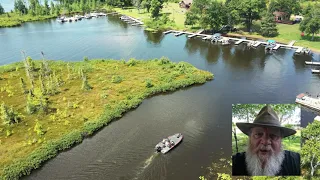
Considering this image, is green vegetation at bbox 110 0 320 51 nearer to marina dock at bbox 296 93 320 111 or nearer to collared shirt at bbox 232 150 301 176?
marina dock at bbox 296 93 320 111

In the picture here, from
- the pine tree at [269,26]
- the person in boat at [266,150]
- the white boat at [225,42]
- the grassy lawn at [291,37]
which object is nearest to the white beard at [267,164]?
the person in boat at [266,150]

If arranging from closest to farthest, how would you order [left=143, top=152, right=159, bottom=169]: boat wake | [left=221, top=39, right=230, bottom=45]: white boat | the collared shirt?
the collared shirt → [left=143, top=152, right=159, bottom=169]: boat wake → [left=221, top=39, right=230, bottom=45]: white boat

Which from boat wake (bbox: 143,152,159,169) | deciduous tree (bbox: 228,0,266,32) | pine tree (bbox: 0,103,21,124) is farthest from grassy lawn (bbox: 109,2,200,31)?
boat wake (bbox: 143,152,159,169)

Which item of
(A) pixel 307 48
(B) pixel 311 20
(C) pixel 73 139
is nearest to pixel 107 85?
(C) pixel 73 139

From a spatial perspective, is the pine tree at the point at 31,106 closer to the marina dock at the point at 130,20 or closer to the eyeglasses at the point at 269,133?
the eyeglasses at the point at 269,133

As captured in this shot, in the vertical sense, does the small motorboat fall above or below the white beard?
below

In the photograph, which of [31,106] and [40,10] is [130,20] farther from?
[31,106]
